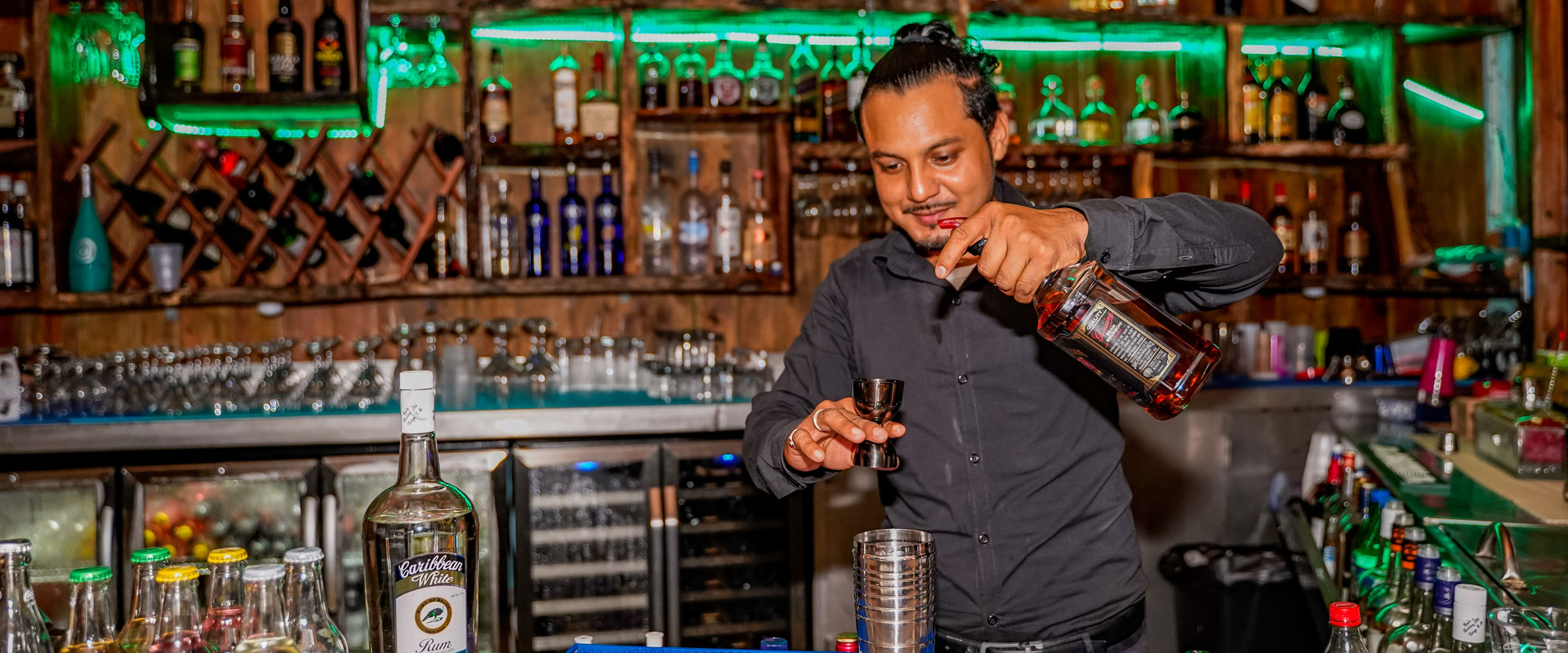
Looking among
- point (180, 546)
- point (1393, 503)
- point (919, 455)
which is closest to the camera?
point (919, 455)

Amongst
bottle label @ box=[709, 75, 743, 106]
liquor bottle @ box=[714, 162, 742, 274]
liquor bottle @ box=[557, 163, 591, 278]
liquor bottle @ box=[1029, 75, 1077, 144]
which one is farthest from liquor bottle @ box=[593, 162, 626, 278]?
liquor bottle @ box=[1029, 75, 1077, 144]

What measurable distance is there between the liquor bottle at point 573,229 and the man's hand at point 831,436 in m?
2.04

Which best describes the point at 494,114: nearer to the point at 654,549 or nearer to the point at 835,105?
the point at 835,105

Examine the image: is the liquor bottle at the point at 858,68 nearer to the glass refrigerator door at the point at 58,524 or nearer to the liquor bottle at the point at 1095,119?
the liquor bottle at the point at 1095,119

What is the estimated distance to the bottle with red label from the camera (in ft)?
3.58

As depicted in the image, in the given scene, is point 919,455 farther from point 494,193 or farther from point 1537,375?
point 494,193

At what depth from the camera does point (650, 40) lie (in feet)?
11.1

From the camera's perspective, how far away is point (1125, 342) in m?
1.10

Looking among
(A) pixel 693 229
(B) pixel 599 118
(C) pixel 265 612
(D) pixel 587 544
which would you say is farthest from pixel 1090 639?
(B) pixel 599 118

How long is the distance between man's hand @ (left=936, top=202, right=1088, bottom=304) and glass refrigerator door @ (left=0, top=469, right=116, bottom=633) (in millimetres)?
2500

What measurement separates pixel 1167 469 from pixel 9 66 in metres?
3.54

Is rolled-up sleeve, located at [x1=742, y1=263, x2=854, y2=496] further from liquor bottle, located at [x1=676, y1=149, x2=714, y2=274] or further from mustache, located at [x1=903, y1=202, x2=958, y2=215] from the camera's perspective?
liquor bottle, located at [x1=676, y1=149, x2=714, y2=274]

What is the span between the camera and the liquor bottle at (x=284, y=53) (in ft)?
10.2

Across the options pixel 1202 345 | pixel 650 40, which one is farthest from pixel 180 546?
pixel 1202 345
